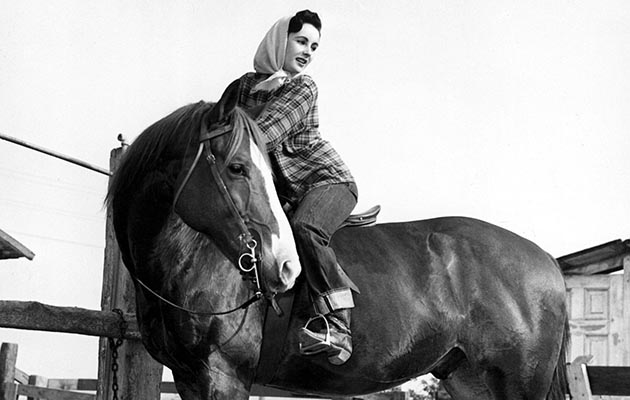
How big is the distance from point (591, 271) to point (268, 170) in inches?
454

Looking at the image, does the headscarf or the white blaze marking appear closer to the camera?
the white blaze marking

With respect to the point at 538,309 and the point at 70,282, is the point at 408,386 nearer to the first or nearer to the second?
the point at 70,282

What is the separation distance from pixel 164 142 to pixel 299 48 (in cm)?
94

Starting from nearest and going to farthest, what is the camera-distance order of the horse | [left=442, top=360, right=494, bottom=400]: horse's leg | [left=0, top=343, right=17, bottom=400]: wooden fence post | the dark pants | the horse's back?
the horse < the dark pants < the horse's back < [left=442, top=360, right=494, bottom=400]: horse's leg < [left=0, top=343, right=17, bottom=400]: wooden fence post

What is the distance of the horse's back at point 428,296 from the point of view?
16.9ft

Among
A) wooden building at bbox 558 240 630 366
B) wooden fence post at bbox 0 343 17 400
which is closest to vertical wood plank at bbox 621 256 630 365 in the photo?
wooden building at bbox 558 240 630 366

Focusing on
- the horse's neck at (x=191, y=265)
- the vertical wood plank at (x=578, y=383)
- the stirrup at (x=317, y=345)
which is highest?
the horse's neck at (x=191, y=265)

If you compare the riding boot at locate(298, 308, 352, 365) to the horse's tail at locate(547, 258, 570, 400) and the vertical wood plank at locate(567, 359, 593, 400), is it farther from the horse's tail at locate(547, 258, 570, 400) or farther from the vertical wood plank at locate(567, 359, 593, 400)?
the vertical wood plank at locate(567, 359, 593, 400)

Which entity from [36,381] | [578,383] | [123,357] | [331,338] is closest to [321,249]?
[331,338]

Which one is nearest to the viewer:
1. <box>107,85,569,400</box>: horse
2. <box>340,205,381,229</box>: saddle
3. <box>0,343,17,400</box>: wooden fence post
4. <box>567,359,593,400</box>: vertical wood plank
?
<box>107,85,569,400</box>: horse

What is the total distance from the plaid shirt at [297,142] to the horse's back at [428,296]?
39cm

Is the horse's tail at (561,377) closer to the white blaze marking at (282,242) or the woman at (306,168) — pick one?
the woman at (306,168)

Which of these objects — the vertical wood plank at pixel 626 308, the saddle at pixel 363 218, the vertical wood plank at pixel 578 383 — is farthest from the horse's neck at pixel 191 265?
the vertical wood plank at pixel 626 308

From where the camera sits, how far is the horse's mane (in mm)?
4660
